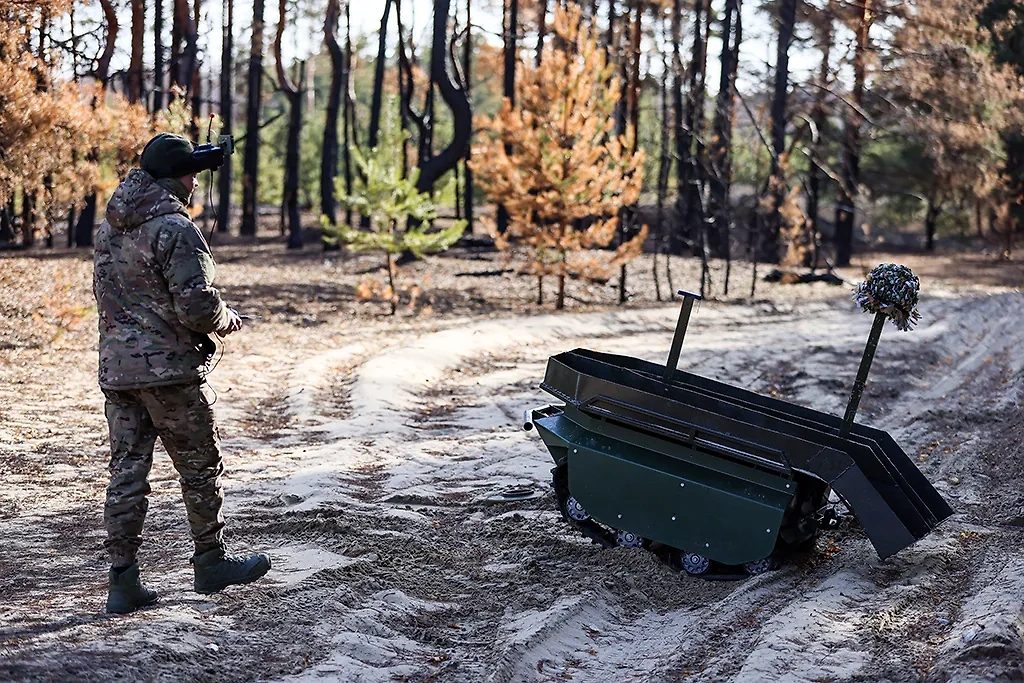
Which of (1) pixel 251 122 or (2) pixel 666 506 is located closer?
(2) pixel 666 506

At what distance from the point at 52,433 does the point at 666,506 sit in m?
5.61

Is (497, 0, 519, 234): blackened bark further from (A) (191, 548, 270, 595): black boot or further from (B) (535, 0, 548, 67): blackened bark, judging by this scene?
(A) (191, 548, 270, 595): black boot

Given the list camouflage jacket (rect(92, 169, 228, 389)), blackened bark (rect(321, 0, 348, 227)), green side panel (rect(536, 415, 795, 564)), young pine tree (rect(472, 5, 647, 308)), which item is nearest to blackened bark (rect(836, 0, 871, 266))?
young pine tree (rect(472, 5, 647, 308))

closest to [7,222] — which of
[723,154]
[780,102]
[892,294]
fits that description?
[723,154]

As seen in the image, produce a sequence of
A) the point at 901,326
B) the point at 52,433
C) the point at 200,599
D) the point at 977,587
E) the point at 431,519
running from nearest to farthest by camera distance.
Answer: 1. the point at 200,599
2. the point at 977,587
3. the point at 901,326
4. the point at 431,519
5. the point at 52,433

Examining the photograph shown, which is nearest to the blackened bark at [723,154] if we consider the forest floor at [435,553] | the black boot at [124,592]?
the forest floor at [435,553]

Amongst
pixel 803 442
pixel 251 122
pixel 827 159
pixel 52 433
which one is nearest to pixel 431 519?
pixel 803 442

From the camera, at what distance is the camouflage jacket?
4949 mm

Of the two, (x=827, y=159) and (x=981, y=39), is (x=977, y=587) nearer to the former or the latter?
(x=981, y=39)

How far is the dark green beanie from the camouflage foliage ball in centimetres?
396

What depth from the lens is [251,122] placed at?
104ft

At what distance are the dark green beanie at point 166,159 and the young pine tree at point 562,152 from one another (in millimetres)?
13259

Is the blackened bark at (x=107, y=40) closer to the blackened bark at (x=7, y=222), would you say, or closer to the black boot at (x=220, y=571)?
the blackened bark at (x=7, y=222)

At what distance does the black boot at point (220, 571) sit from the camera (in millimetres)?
5270
